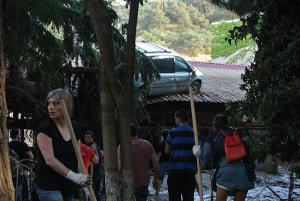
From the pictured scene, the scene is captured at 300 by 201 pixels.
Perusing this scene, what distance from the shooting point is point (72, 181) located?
483 cm

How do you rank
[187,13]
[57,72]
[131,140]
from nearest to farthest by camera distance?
[131,140], [57,72], [187,13]

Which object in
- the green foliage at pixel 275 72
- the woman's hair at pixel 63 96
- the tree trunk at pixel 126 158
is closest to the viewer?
the woman's hair at pixel 63 96

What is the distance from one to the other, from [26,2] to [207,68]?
63.5 ft

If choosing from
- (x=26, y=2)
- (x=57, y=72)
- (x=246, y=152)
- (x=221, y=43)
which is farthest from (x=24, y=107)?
(x=221, y=43)

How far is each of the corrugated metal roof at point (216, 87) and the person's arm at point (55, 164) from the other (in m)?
11.4

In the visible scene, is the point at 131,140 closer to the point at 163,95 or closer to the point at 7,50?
the point at 7,50

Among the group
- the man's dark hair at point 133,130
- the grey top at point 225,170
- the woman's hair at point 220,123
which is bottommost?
the grey top at point 225,170

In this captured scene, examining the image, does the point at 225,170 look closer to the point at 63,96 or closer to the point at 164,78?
the point at 63,96

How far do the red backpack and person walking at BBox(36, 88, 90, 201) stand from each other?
2.68 metres

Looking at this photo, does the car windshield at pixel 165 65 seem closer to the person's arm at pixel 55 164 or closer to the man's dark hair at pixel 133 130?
the man's dark hair at pixel 133 130

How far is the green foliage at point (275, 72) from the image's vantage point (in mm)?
6480

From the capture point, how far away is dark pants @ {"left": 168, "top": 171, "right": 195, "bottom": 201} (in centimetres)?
820

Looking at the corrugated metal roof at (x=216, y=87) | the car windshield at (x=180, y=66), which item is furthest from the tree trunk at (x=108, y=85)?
the car windshield at (x=180, y=66)

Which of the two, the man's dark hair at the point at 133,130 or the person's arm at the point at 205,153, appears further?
the man's dark hair at the point at 133,130
